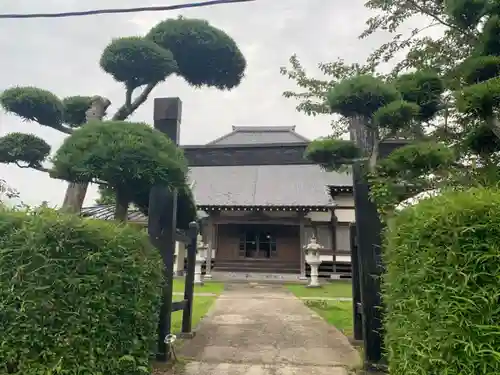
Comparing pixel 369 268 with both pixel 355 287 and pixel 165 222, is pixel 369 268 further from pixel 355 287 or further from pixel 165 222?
pixel 165 222

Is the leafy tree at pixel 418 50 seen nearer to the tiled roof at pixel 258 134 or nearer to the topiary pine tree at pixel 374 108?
the topiary pine tree at pixel 374 108

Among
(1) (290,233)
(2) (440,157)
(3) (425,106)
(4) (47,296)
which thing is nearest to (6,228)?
(4) (47,296)

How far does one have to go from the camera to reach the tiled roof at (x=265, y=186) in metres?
13.5

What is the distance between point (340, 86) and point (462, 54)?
2801 mm

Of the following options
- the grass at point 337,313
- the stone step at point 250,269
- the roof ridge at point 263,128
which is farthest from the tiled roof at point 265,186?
the grass at point 337,313

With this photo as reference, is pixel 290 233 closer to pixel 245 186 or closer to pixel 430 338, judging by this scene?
pixel 245 186

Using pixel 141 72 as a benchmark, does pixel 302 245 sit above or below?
below

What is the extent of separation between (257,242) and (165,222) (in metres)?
11.5

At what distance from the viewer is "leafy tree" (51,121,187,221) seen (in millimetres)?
2604

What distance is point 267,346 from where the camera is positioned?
12.6 ft

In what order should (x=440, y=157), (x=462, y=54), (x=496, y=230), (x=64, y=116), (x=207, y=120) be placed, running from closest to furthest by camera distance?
(x=496, y=230) → (x=440, y=157) → (x=64, y=116) → (x=462, y=54) → (x=207, y=120)

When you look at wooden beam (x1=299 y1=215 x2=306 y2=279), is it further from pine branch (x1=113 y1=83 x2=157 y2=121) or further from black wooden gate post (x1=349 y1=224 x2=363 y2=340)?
pine branch (x1=113 y1=83 x2=157 y2=121)

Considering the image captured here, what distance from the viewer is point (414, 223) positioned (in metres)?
1.69

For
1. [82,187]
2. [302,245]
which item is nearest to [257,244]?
[302,245]
